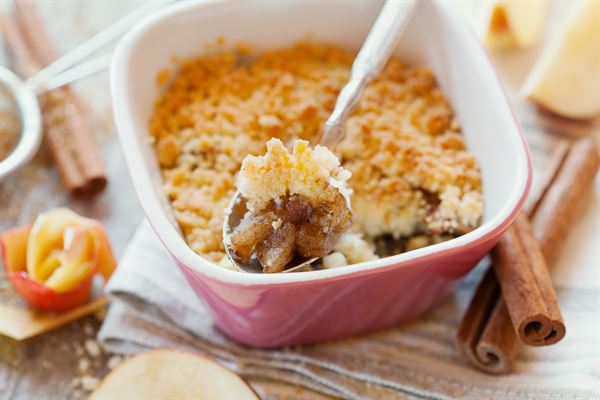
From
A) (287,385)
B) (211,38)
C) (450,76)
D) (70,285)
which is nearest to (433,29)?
(450,76)

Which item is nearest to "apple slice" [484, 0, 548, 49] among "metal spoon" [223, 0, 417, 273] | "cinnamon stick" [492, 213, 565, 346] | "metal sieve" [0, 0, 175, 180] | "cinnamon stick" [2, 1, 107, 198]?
"metal spoon" [223, 0, 417, 273]

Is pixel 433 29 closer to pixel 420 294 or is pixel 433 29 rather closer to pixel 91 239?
pixel 420 294

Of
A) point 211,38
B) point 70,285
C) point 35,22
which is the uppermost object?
point 211,38

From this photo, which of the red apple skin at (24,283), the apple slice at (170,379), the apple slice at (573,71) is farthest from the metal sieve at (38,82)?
the apple slice at (573,71)

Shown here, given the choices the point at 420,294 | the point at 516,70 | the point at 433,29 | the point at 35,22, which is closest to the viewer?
the point at 420,294

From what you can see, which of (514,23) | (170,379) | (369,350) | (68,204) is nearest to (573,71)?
(514,23)

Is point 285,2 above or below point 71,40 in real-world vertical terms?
above
